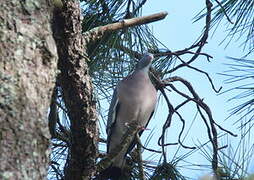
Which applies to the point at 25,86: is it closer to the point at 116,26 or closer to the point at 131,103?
the point at 116,26

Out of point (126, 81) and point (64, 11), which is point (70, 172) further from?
point (126, 81)

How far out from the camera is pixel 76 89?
1.67m

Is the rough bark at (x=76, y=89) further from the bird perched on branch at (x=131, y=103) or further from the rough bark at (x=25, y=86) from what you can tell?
the bird perched on branch at (x=131, y=103)

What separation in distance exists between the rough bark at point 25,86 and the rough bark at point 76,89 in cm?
29

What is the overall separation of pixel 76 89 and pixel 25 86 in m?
0.47

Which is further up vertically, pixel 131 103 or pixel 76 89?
pixel 131 103

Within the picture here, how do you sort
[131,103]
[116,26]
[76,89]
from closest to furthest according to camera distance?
1. [76,89]
2. [116,26]
3. [131,103]

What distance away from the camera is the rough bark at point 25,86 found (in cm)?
112

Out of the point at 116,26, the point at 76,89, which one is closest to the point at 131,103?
the point at 116,26

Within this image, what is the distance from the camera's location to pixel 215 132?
7.37ft

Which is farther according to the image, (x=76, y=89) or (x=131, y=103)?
(x=131, y=103)

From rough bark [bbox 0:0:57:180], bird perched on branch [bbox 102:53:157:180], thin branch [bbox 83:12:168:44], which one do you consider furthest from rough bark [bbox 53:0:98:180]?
bird perched on branch [bbox 102:53:157:180]

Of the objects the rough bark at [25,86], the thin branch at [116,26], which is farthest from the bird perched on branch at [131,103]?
the rough bark at [25,86]

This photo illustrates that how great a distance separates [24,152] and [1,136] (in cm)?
5
